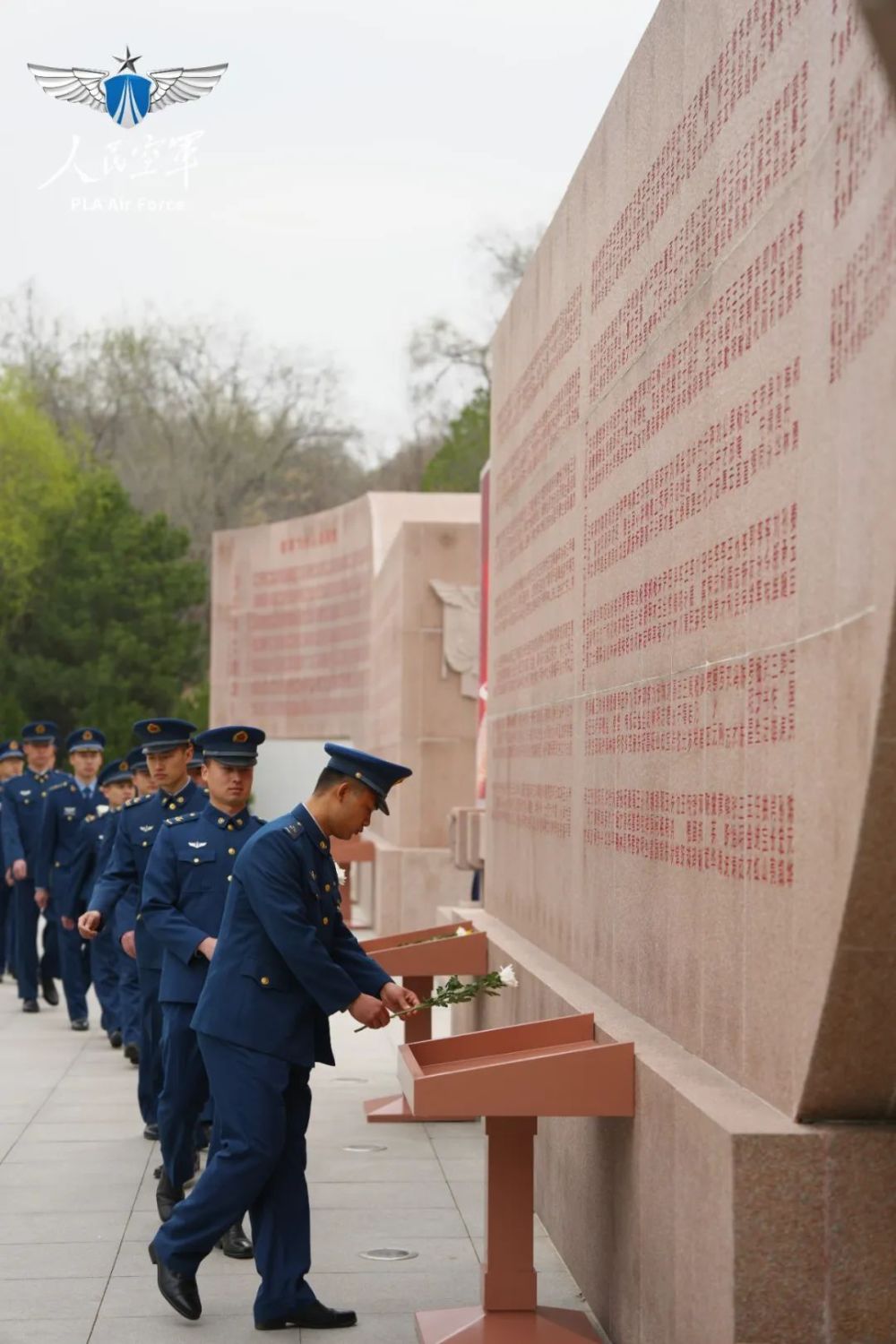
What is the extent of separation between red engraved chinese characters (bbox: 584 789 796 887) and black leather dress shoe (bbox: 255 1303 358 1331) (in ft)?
5.12

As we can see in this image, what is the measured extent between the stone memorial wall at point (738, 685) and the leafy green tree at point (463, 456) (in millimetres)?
38694

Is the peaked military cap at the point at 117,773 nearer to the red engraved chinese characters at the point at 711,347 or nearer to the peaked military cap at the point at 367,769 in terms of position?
the red engraved chinese characters at the point at 711,347

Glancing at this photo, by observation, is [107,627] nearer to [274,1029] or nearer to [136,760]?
[136,760]

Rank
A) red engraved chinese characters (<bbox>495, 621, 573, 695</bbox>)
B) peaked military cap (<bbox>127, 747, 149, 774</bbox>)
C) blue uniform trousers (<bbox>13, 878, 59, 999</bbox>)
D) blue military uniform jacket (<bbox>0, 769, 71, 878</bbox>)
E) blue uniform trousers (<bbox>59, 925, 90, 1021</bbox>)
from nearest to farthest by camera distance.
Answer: red engraved chinese characters (<bbox>495, 621, 573, 695</bbox>)
peaked military cap (<bbox>127, 747, 149, 774</bbox>)
blue uniform trousers (<bbox>59, 925, 90, 1021</bbox>)
blue uniform trousers (<bbox>13, 878, 59, 999</bbox>)
blue military uniform jacket (<bbox>0, 769, 71, 878</bbox>)

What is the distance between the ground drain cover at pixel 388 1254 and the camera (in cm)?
625

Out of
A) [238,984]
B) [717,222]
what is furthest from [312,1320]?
[717,222]

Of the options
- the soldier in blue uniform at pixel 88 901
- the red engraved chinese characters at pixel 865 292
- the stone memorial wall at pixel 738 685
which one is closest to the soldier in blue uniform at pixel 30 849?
the soldier in blue uniform at pixel 88 901

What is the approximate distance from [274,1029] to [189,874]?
1.48 metres

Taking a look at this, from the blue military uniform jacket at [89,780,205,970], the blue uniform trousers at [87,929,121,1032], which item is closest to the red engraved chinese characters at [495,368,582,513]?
the blue military uniform jacket at [89,780,205,970]

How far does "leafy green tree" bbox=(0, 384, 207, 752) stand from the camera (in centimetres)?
4031

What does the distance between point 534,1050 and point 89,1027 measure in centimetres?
766

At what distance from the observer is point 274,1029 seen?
17.8ft

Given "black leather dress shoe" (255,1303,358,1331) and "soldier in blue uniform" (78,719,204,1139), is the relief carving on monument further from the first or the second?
"black leather dress shoe" (255,1303,358,1331)

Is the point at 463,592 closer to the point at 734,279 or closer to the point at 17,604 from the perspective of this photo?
the point at 734,279
